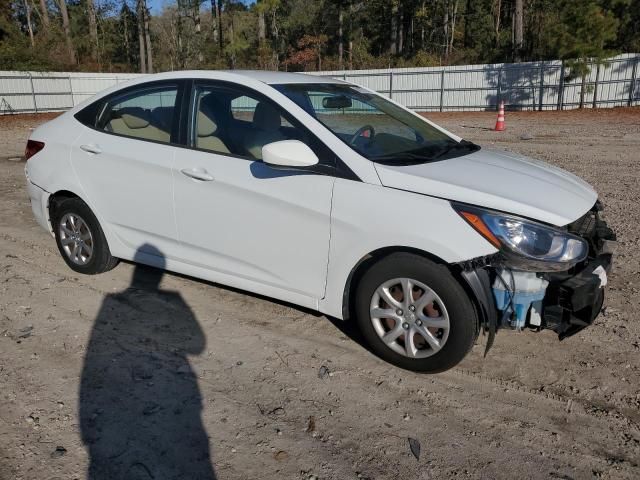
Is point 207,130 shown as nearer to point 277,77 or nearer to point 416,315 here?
point 277,77

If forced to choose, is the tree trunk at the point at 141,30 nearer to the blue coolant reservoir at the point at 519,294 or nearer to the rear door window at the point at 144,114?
the rear door window at the point at 144,114

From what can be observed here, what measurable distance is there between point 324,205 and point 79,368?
1.80 meters

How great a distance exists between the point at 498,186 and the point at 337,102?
1.46 meters

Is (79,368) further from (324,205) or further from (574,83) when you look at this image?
(574,83)

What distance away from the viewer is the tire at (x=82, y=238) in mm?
4602

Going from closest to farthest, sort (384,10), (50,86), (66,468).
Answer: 1. (66,468)
2. (50,86)
3. (384,10)

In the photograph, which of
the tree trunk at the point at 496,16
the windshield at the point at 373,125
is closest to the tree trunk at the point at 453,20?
the tree trunk at the point at 496,16

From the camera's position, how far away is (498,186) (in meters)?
3.20

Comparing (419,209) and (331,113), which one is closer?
(419,209)

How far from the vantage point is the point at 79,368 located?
3377 mm

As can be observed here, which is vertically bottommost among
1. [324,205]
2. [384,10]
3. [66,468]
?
[66,468]

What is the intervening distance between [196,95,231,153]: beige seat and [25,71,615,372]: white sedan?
0.01 m

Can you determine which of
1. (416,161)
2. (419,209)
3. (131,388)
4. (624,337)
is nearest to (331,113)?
(416,161)

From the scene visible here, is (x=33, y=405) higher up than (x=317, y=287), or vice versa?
(x=317, y=287)
